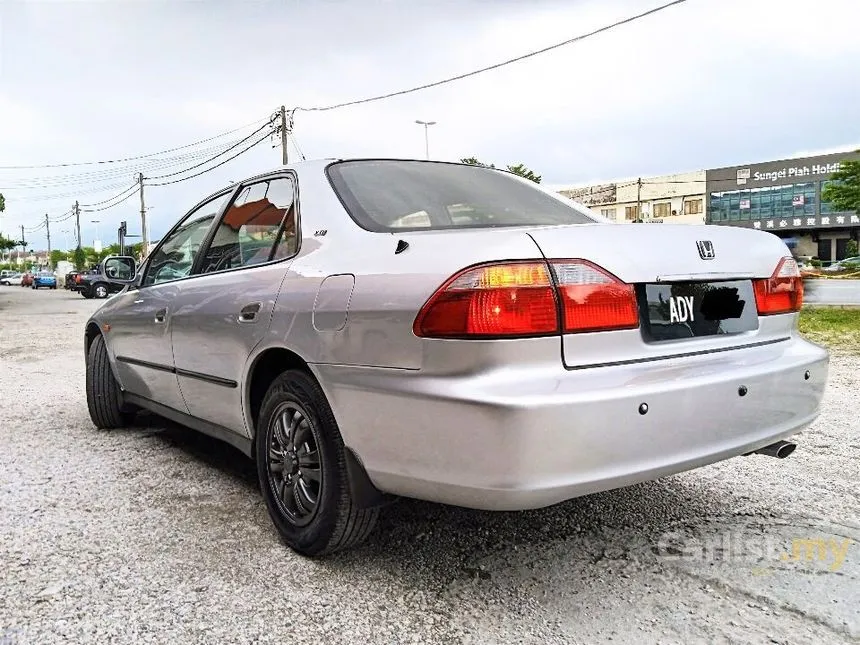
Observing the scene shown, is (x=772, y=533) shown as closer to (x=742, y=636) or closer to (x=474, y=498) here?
(x=742, y=636)

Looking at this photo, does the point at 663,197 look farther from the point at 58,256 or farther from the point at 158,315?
the point at 58,256

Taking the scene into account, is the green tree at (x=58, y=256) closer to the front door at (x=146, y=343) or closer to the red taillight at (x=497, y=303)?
the front door at (x=146, y=343)

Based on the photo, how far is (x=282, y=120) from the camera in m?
28.9

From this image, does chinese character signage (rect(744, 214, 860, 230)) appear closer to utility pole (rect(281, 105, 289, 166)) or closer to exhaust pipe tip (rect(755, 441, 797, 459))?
utility pole (rect(281, 105, 289, 166))

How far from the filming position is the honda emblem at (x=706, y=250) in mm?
2430

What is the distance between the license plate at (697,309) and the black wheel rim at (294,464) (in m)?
1.22

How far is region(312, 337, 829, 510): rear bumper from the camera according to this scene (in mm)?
2008

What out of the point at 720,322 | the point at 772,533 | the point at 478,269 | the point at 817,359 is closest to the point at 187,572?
the point at 478,269

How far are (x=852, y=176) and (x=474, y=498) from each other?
33534mm

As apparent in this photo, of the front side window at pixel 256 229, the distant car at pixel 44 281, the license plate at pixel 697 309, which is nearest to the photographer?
the license plate at pixel 697 309

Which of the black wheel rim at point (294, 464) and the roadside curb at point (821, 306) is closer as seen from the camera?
the black wheel rim at point (294, 464)

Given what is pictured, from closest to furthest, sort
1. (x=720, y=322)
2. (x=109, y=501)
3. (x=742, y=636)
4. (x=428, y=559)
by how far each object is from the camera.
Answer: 1. (x=742, y=636)
2. (x=720, y=322)
3. (x=428, y=559)
4. (x=109, y=501)

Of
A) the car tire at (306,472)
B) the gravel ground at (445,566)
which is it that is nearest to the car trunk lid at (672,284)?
the gravel ground at (445,566)

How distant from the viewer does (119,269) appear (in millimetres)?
4844
